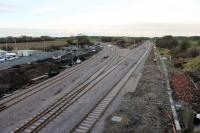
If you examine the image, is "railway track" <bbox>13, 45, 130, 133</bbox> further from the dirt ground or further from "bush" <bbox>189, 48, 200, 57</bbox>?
"bush" <bbox>189, 48, 200, 57</bbox>

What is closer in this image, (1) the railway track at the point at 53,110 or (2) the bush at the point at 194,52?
(1) the railway track at the point at 53,110

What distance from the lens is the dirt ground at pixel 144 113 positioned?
60.1ft

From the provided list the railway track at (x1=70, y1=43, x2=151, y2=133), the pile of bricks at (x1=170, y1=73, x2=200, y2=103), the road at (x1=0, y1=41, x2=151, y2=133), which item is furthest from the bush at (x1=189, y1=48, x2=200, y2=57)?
the railway track at (x1=70, y1=43, x2=151, y2=133)

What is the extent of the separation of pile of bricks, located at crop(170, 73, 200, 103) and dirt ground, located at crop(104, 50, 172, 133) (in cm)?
162

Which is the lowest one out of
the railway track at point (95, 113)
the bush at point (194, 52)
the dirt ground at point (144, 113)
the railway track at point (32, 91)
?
the railway track at point (32, 91)

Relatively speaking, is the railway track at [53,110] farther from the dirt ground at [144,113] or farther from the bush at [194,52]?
the bush at [194,52]

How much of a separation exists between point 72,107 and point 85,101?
2547 millimetres

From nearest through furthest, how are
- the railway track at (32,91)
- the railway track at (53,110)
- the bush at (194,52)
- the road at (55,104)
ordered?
the railway track at (53,110) → the road at (55,104) → the railway track at (32,91) → the bush at (194,52)

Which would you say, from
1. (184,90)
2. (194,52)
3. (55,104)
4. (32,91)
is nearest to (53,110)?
(55,104)

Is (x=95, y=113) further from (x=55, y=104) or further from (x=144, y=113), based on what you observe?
(x=55, y=104)

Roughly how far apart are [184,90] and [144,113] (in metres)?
12.3

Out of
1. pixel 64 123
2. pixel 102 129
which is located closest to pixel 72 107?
pixel 64 123

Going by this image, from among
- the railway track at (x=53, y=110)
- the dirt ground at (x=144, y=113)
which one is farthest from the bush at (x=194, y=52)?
the railway track at (x=53, y=110)

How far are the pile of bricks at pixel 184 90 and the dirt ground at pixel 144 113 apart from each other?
5.30 ft
